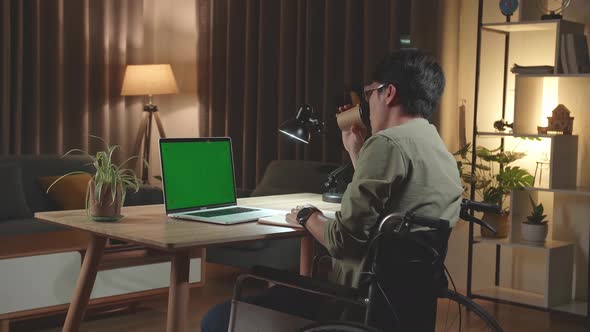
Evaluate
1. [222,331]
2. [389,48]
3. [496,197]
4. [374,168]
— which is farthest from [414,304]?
[389,48]

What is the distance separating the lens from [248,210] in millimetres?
2758

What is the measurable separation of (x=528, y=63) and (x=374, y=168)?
2703mm

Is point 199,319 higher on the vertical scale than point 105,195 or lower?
lower

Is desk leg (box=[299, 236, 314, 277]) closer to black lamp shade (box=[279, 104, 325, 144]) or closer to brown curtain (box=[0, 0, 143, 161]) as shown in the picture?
black lamp shade (box=[279, 104, 325, 144])

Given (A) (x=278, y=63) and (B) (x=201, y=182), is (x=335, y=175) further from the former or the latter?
(A) (x=278, y=63)

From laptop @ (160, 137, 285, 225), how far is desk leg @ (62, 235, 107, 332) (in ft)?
1.03

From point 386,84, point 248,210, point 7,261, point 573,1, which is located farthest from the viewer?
point 573,1

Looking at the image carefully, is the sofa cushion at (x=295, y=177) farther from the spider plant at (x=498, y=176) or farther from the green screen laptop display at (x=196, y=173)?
the green screen laptop display at (x=196, y=173)

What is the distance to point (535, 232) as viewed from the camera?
4.02 m

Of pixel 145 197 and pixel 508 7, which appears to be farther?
pixel 145 197

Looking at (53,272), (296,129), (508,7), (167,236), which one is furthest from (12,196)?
(508,7)

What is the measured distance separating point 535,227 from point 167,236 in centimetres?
245

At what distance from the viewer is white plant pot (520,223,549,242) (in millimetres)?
4012

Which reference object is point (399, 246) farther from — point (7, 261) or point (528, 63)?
point (528, 63)
